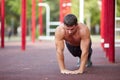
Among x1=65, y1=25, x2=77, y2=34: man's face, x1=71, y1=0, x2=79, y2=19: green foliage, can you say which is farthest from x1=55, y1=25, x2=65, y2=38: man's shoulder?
x1=71, y1=0, x2=79, y2=19: green foliage

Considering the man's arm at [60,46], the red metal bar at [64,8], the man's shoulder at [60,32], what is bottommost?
the man's arm at [60,46]

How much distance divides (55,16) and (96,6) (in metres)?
5.97

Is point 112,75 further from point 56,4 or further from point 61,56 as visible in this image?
point 56,4

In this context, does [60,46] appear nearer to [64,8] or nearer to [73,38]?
[73,38]

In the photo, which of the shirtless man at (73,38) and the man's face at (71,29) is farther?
the shirtless man at (73,38)

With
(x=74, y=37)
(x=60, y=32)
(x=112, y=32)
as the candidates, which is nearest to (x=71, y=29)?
(x=60, y=32)

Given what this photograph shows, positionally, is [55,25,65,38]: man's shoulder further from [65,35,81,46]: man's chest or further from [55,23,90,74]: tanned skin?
[65,35,81,46]: man's chest

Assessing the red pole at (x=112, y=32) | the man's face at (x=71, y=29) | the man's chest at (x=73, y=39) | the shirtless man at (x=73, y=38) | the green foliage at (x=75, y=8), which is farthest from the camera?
the green foliage at (x=75, y=8)

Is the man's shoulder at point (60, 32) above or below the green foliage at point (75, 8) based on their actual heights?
below

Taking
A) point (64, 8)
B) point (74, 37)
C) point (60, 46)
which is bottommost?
point (60, 46)

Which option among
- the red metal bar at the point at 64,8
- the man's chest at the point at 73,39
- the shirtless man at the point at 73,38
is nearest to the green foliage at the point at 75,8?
the red metal bar at the point at 64,8

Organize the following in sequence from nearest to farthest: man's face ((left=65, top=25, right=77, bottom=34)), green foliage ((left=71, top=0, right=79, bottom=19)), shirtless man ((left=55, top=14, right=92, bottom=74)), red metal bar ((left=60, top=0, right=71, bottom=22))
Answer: man's face ((left=65, top=25, right=77, bottom=34)), shirtless man ((left=55, top=14, right=92, bottom=74)), red metal bar ((left=60, top=0, right=71, bottom=22)), green foliage ((left=71, top=0, right=79, bottom=19))

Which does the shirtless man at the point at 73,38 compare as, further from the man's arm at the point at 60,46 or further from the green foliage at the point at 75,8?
the green foliage at the point at 75,8

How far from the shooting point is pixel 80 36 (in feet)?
18.9
